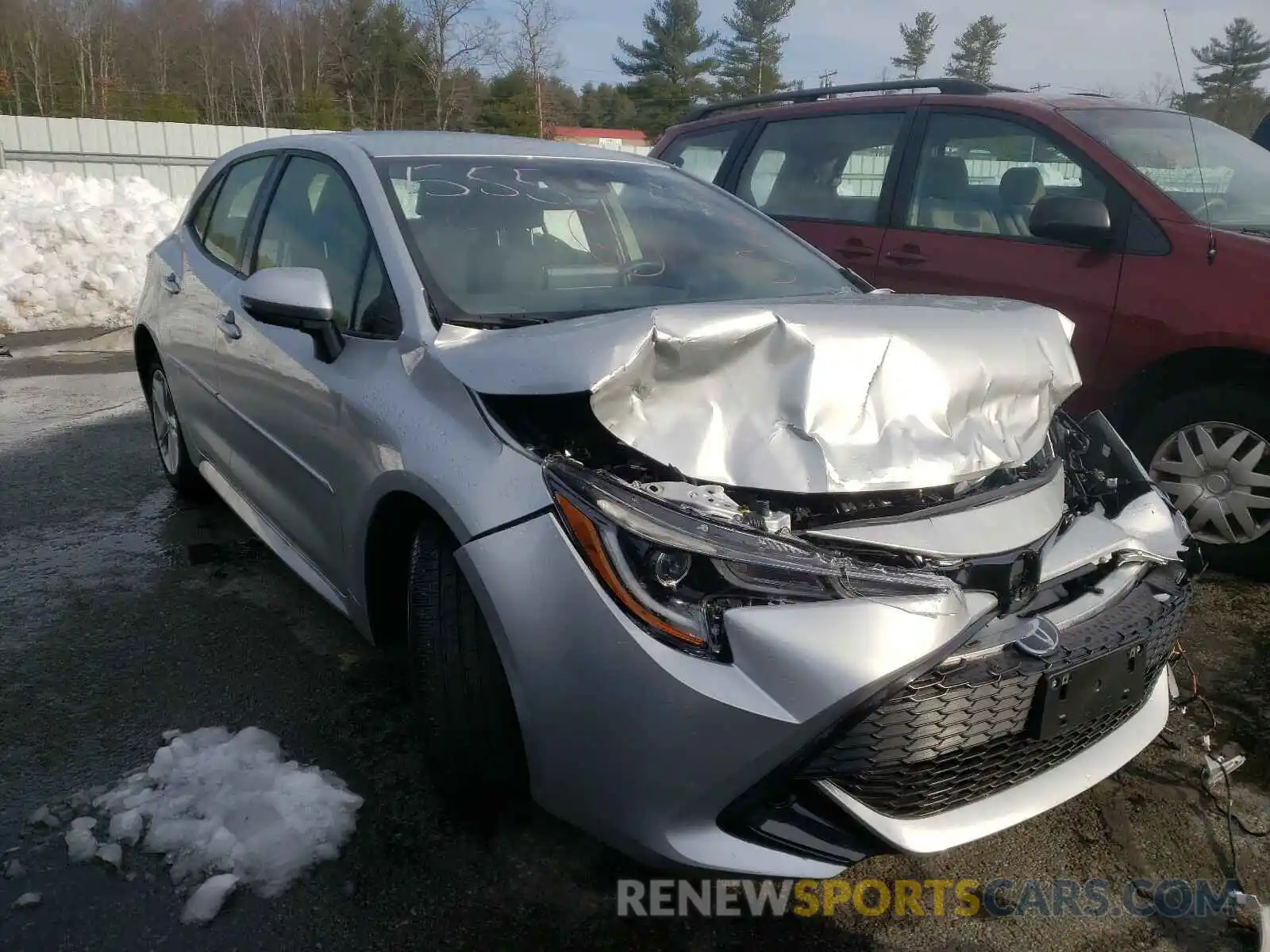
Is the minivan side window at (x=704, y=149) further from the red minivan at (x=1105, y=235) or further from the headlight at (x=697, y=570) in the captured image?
the headlight at (x=697, y=570)

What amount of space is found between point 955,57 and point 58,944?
46.4 meters

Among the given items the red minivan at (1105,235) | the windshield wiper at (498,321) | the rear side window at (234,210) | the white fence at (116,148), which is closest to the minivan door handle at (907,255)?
the red minivan at (1105,235)

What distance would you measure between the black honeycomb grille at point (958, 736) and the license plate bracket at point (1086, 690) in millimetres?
19

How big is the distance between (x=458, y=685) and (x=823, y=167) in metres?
3.86

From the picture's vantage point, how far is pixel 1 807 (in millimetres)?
2467

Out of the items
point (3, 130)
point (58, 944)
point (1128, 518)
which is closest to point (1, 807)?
point (58, 944)

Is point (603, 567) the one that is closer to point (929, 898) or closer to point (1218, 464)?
point (929, 898)

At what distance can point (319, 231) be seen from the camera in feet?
10.1

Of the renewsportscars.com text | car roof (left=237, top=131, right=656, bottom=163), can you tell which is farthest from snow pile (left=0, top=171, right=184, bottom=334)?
the renewsportscars.com text

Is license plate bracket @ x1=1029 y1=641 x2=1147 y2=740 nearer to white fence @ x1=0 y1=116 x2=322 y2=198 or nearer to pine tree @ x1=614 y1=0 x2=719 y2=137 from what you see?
white fence @ x1=0 y1=116 x2=322 y2=198

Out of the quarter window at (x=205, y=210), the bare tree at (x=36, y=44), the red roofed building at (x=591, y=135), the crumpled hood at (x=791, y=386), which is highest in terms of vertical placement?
the bare tree at (x=36, y=44)

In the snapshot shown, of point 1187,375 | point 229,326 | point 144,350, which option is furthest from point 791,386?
point 144,350

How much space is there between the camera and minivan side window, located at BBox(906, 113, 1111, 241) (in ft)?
13.7

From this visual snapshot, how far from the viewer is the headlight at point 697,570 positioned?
1.78 metres
